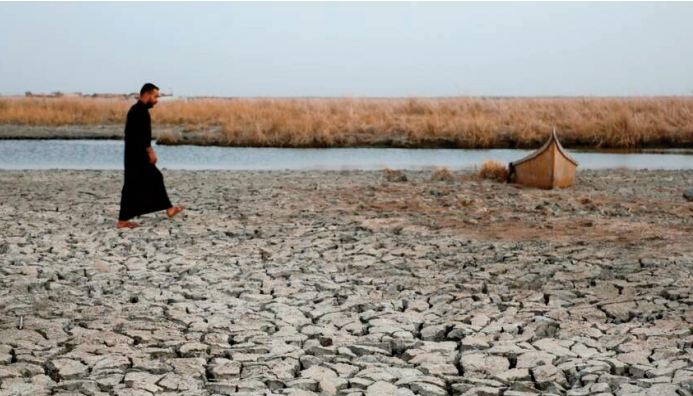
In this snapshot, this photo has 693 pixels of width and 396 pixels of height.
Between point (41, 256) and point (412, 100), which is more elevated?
point (412, 100)

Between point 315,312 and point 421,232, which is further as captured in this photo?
point 421,232

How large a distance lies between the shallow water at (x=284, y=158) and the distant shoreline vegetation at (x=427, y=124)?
140 centimetres

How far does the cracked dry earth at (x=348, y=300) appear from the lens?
15.4 feet

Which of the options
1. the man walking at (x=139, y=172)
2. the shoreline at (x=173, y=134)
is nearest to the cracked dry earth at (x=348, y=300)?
the man walking at (x=139, y=172)

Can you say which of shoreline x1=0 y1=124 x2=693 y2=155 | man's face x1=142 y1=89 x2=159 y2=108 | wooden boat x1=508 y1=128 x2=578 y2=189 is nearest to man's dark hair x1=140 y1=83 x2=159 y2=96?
man's face x1=142 y1=89 x2=159 y2=108

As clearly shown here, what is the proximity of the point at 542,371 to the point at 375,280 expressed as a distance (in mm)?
2573

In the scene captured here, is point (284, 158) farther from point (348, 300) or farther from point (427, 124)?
point (348, 300)

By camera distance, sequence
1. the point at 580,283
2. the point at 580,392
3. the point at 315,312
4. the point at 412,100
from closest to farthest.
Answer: the point at 580,392 < the point at 315,312 < the point at 580,283 < the point at 412,100

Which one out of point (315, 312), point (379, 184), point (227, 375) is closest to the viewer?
point (227, 375)

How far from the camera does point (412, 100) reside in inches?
1522

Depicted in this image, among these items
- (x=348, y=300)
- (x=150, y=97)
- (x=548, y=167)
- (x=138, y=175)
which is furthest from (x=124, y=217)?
(x=548, y=167)

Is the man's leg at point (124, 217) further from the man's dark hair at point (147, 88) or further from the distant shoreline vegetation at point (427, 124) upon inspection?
the distant shoreline vegetation at point (427, 124)

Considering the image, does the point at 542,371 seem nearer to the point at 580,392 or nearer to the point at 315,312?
the point at 580,392

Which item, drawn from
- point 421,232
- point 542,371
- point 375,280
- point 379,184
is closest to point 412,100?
point 379,184
